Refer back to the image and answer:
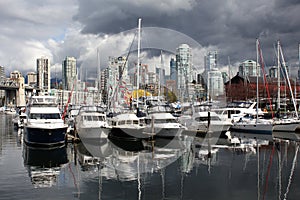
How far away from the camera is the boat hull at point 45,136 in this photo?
32.6m

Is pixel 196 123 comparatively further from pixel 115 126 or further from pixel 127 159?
pixel 127 159

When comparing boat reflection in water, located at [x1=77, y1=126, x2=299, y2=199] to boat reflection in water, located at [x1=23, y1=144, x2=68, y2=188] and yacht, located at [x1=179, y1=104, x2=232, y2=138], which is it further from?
yacht, located at [x1=179, y1=104, x2=232, y2=138]

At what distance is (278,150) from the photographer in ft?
112

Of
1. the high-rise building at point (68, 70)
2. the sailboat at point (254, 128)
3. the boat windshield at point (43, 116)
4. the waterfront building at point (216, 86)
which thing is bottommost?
the sailboat at point (254, 128)

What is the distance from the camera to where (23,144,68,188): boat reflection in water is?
2102 cm

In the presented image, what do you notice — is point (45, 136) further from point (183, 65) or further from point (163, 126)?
point (183, 65)

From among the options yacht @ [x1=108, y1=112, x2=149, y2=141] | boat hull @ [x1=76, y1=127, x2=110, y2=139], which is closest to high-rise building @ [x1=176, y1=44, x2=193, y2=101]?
yacht @ [x1=108, y1=112, x2=149, y2=141]

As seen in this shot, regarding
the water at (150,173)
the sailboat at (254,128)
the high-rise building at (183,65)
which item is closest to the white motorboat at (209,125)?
the sailboat at (254,128)

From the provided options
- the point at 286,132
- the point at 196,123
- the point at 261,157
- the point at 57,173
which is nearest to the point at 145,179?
the point at 57,173

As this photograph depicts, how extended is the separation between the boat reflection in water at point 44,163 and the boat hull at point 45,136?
64 cm

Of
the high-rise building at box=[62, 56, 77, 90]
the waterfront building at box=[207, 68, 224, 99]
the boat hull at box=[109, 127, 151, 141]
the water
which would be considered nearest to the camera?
the water

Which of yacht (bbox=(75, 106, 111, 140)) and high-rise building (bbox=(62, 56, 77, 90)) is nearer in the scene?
yacht (bbox=(75, 106, 111, 140))

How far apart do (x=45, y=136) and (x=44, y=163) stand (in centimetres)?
656

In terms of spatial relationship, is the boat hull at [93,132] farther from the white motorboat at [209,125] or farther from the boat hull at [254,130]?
the boat hull at [254,130]
